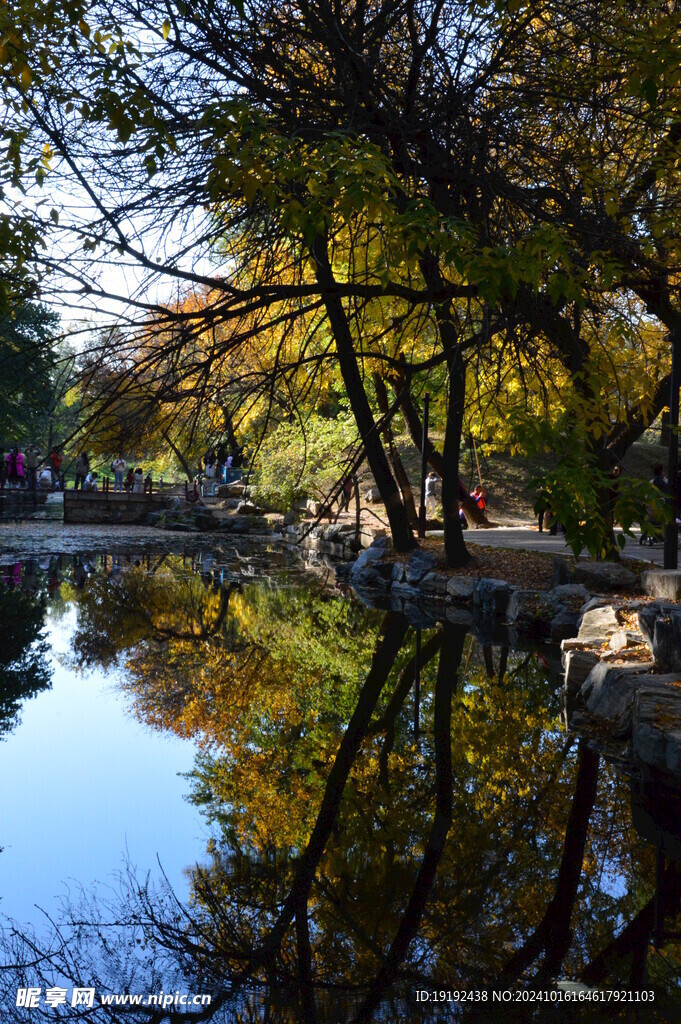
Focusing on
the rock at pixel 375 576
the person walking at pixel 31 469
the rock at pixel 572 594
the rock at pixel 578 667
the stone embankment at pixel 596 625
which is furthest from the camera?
the person walking at pixel 31 469

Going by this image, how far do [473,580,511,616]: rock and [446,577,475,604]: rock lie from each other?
0.20m

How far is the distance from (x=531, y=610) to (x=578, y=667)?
3569 mm

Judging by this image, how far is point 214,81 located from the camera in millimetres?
6480

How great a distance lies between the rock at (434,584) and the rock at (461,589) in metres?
0.27

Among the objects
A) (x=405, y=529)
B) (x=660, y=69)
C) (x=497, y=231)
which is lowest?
(x=405, y=529)

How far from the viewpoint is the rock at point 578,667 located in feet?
28.1

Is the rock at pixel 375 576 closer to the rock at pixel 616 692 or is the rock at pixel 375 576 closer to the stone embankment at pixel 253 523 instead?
the stone embankment at pixel 253 523

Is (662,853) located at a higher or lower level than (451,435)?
lower

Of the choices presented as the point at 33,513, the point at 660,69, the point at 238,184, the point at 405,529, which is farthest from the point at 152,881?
the point at 33,513

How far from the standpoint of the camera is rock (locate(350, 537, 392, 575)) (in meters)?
17.6

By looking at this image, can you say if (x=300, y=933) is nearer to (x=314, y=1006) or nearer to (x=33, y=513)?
(x=314, y=1006)

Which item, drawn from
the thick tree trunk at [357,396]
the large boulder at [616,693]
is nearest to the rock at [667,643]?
the large boulder at [616,693]

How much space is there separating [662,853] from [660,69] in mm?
4697

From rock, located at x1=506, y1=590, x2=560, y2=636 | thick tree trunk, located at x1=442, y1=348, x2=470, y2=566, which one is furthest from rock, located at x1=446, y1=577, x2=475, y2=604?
rock, located at x1=506, y1=590, x2=560, y2=636
